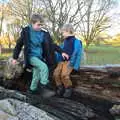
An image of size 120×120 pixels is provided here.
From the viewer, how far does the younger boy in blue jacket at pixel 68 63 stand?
7.67m

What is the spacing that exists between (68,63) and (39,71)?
0.64m

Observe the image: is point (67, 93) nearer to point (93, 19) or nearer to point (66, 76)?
point (66, 76)

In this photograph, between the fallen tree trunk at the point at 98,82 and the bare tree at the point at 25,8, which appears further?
the bare tree at the point at 25,8

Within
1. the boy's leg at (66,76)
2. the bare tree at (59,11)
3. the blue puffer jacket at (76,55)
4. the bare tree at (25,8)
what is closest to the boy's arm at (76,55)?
the blue puffer jacket at (76,55)

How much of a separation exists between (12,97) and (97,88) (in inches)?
71.4

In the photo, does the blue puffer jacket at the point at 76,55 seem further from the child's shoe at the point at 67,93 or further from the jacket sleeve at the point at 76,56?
the child's shoe at the point at 67,93

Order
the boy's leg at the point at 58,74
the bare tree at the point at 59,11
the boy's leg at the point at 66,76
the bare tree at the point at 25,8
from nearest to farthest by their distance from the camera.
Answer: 1. the boy's leg at the point at 66,76
2. the boy's leg at the point at 58,74
3. the bare tree at the point at 59,11
4. the bare tree at the point at 25,8

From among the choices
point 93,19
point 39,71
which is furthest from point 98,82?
point 93,19

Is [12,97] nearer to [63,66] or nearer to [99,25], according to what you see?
[63,66]

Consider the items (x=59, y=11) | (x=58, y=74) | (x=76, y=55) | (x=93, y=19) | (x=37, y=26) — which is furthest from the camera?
(x=93, y=19)

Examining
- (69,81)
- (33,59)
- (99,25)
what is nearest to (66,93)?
(69,81)

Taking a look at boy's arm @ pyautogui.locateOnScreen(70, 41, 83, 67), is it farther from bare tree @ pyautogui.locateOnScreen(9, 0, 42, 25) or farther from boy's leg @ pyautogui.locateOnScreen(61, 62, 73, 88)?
bare tree @ pyautogui.locateOnScreen(9, 0, 42, 25)

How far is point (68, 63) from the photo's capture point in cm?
771

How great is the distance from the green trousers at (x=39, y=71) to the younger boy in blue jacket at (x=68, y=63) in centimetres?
37
